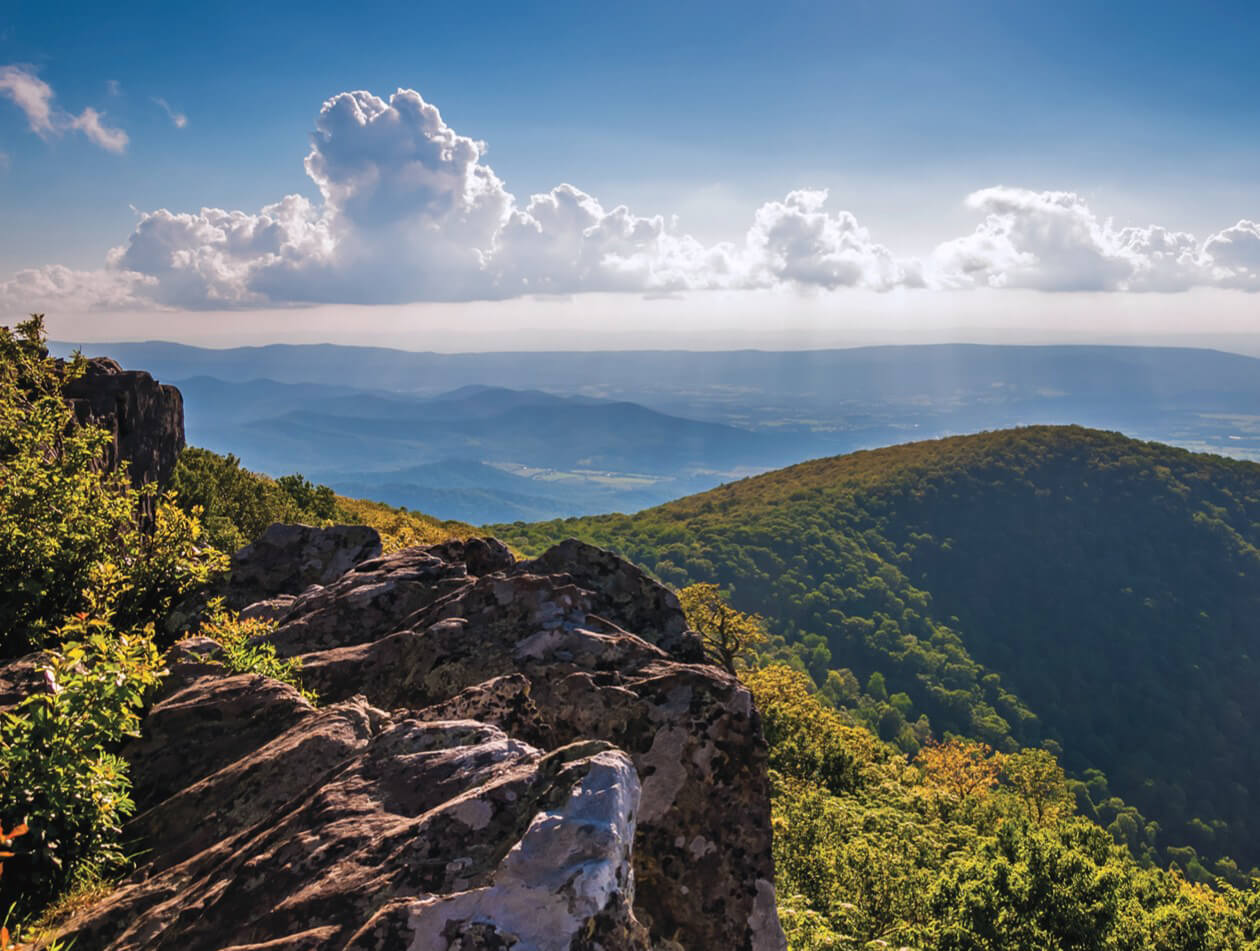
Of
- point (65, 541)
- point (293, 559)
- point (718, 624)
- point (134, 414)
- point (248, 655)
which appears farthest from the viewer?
point (718, 624)

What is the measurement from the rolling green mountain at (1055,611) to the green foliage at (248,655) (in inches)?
4550

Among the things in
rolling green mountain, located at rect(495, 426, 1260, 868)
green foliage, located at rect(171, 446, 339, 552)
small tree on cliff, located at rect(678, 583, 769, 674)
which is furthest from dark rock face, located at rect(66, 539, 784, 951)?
rolling green mountain, located at rect(495, 426, 1260, 868)

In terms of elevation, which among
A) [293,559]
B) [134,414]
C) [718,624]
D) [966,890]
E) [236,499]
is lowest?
[718,624]

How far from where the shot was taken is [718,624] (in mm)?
56406

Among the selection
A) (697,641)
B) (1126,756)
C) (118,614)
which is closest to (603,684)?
(697,641)

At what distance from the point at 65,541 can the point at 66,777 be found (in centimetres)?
760

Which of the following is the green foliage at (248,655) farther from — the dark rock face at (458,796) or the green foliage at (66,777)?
the green foliage at (66,777)

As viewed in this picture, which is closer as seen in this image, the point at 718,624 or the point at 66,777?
the point at 66,777

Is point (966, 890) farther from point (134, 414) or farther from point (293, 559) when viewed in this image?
point (134, 414)

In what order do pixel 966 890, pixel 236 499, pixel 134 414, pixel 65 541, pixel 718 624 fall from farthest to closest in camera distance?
pixel 718 624, pixel 236 499, pixel 134 414, pixel 966 890, pixel 65 541

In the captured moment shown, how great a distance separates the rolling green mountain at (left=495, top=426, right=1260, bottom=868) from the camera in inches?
5000

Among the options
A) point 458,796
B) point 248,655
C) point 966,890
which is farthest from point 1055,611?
point 458,796

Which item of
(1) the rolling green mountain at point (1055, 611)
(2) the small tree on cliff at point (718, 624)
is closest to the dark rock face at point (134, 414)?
(2) the small tree on cliff at point (718, 624)

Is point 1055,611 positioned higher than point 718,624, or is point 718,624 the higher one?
point 718,624
